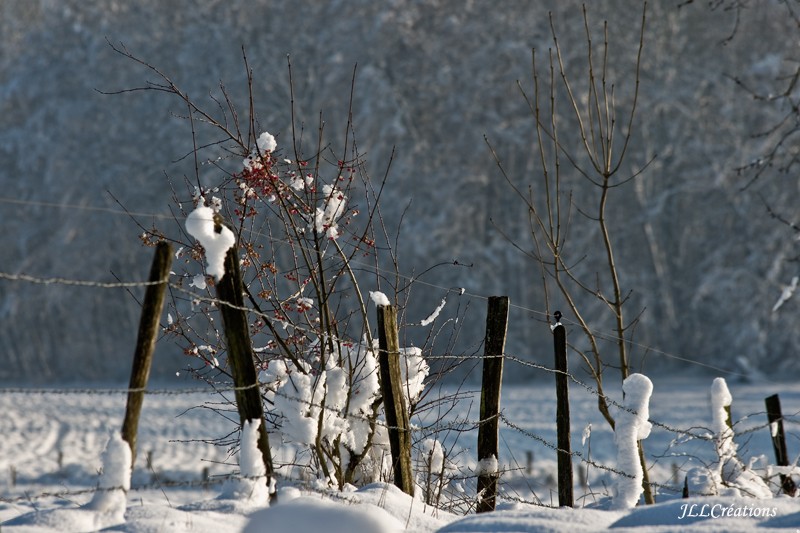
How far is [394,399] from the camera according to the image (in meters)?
5.28

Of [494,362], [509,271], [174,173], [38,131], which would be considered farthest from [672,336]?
[494,362]

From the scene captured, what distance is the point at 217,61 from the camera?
36.1 metres

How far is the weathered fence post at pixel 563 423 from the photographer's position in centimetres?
599

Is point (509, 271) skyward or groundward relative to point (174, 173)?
groundward

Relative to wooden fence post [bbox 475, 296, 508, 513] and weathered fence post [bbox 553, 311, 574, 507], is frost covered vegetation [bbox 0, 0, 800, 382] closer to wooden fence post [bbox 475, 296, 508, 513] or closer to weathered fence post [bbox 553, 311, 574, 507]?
weathered fence post [bbox 553, 311, 574, 507]

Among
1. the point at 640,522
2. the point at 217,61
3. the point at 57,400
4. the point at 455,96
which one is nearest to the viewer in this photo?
the point at 640,522

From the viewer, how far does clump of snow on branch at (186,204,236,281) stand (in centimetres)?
422

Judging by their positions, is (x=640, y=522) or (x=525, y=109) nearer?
(x=640, y=522)

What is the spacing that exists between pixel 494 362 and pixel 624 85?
1147 inches

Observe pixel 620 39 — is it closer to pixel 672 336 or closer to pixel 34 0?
pixel 672 336

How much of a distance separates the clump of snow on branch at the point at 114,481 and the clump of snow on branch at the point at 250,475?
572 mm

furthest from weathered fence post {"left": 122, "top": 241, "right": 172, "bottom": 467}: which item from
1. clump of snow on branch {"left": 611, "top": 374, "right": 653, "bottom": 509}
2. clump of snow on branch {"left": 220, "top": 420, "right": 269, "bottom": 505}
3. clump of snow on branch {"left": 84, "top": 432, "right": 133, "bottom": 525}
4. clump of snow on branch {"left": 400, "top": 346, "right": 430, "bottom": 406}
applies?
clump of snow on branch {"left": 611, "top": 374, "right": 653, "bottom": 509}

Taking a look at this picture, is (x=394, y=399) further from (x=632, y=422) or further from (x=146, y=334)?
(x=146, y=334)

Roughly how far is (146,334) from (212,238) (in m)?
0.63
